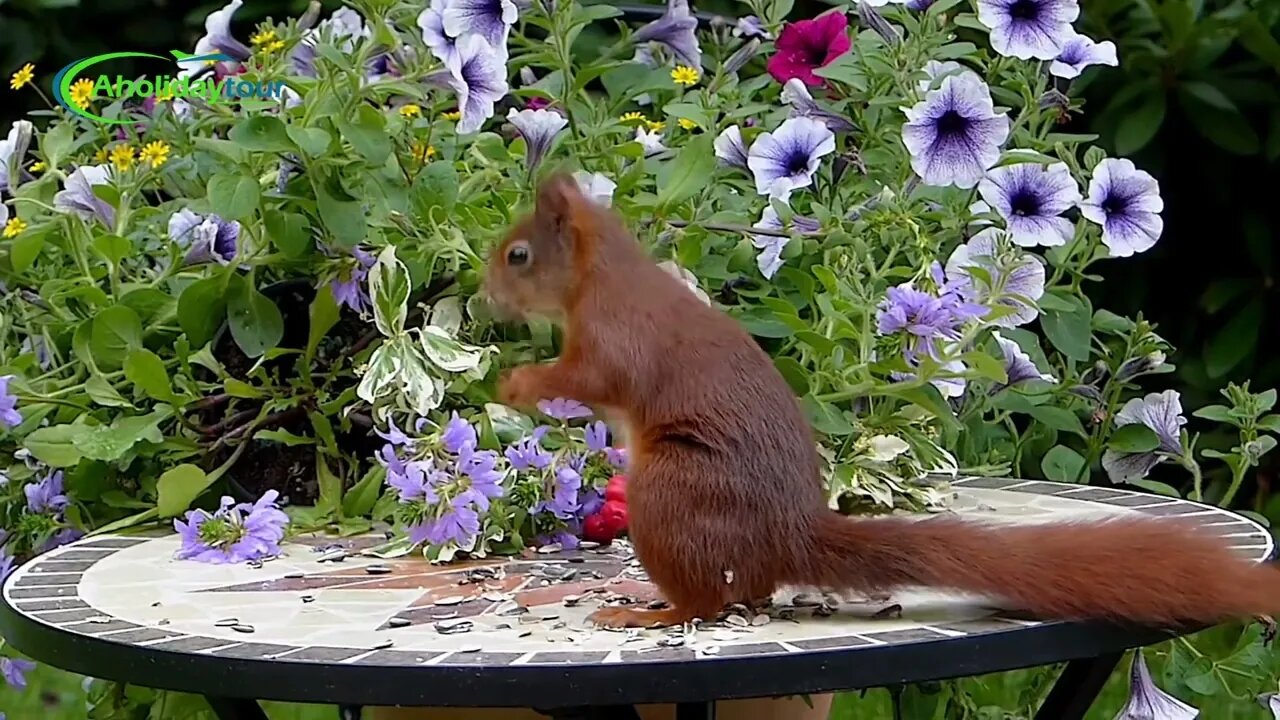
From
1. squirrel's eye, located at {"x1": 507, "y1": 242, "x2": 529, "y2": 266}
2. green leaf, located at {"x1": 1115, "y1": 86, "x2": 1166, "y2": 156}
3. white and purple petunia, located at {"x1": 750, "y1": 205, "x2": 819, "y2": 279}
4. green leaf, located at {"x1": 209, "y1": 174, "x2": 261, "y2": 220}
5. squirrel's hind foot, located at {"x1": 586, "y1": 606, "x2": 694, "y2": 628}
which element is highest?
green leaf, located at {"x1": 1115, "y1": 86, "x2": 1166, "y2": 156}

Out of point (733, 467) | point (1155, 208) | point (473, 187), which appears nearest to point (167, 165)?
point (473, 187)

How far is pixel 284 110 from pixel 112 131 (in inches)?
19.7

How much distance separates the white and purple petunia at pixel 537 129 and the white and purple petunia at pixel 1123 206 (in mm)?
542

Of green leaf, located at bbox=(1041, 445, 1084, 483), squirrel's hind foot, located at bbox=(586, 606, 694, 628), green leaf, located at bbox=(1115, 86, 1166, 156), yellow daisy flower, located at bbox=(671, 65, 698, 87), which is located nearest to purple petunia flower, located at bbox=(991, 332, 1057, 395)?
green leaf, located at bbox=(1041, 445, 1084, 483)

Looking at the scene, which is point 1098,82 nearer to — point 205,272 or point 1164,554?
point 205,272

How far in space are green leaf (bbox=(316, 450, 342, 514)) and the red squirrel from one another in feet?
1.12

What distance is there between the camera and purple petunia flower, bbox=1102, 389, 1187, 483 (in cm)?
190

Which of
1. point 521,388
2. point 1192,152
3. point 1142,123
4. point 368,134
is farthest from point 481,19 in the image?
point 1192,152

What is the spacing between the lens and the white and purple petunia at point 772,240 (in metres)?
1.73

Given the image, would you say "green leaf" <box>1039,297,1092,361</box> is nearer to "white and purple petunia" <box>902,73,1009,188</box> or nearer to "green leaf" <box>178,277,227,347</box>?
"white and purple petunia" <box>902,73,1009,188</box>

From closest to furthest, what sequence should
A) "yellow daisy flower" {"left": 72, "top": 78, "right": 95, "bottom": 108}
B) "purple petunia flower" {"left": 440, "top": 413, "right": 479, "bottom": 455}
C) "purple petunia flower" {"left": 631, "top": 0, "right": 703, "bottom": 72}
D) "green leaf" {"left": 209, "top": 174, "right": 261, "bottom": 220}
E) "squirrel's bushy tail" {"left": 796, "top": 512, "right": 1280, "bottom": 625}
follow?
"squirrel's bushy tail" {"left": 796, "top": 512, "right": 1280, "bottom": 625}
"purple petunia flower" {"left": 440, "top": 413, "right": 479, "bottom": 455}
"green leaf" {"left": 209, "top": 174, "right": 261, "bottom": 220}
"yellow daisy flower" {"left": 72, "top": 78, "right": 95, "bottom": 108}
"purple petunia flower" {"left": 631, "top": 0, "right": 703, "bottom": 72}

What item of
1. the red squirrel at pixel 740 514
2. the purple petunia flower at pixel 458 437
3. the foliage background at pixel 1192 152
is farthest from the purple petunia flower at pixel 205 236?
the foliage background at pixel 1192 152

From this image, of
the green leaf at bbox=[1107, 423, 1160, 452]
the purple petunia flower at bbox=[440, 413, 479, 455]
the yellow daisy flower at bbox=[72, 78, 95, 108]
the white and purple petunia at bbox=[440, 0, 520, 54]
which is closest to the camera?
the purple petunia flower at bbox=[440, 413, 479, 455]

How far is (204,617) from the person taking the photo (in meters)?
1.24
